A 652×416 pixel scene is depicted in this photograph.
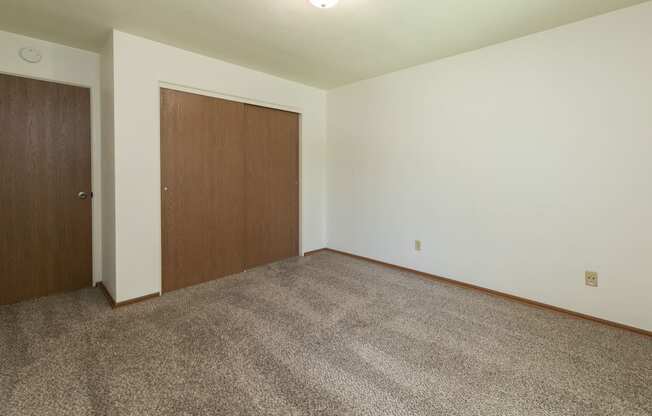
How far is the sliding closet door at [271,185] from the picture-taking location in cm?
365

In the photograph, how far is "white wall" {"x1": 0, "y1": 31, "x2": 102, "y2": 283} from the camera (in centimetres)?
255

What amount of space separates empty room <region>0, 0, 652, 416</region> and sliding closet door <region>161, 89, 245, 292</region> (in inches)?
0.9

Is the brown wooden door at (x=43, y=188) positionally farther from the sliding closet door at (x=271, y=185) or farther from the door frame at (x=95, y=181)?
the sliding closet door at (x=271, y=185)

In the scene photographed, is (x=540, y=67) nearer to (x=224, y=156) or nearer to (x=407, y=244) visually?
(x=407, y=244)

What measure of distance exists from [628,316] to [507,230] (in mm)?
1010

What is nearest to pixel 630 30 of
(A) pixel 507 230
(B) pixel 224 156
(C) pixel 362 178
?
(A) pixel 507 230

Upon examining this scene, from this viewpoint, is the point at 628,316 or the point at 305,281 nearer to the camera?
the point at 628,316

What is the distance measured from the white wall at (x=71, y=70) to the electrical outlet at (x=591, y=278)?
4.52 meters

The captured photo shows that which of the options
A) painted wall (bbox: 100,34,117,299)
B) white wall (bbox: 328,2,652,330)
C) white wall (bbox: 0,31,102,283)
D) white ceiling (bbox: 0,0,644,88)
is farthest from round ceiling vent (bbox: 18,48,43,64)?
white wall (bbox: 328,2,652,330)

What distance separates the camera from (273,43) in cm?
276

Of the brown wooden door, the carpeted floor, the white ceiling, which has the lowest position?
the carpeted floor

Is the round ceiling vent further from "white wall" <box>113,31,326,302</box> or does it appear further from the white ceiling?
"white wall" <box>113,31,326,302</box>

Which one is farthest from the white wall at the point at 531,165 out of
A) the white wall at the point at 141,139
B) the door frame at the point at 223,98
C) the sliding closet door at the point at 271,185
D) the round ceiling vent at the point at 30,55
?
the round ceiling vent at the point at 30,55

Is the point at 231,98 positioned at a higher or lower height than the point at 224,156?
higher
